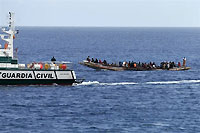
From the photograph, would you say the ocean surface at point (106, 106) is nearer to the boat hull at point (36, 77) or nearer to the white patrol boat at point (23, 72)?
the boat hull at point (36, 77)

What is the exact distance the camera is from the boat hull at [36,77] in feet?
251

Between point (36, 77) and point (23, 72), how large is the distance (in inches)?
85.9

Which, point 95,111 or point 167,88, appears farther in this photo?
point 167,88

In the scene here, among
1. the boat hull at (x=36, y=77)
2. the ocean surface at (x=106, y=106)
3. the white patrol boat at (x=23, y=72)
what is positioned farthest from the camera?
the boat hull at (x=36, y=77)

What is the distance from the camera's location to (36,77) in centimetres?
7806

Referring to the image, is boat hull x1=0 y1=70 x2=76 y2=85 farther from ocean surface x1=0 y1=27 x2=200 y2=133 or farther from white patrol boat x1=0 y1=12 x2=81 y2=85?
ocean surface x1=0 y1=27 x2=200 y2=133

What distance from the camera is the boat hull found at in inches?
3006

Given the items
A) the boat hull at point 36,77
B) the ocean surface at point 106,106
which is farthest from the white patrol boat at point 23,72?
the ocean surface at point 106,106

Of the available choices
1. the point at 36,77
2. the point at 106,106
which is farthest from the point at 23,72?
the point at 106,106

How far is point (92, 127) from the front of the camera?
56.1 metres

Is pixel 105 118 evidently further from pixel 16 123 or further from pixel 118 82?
pixel 118 82

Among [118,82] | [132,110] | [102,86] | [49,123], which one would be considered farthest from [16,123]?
[118,82]

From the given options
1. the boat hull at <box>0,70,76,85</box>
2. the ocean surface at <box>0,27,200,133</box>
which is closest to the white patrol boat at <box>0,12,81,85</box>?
the boat hull at <box>0,70,76,85</box>

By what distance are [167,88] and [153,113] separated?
21472mm
